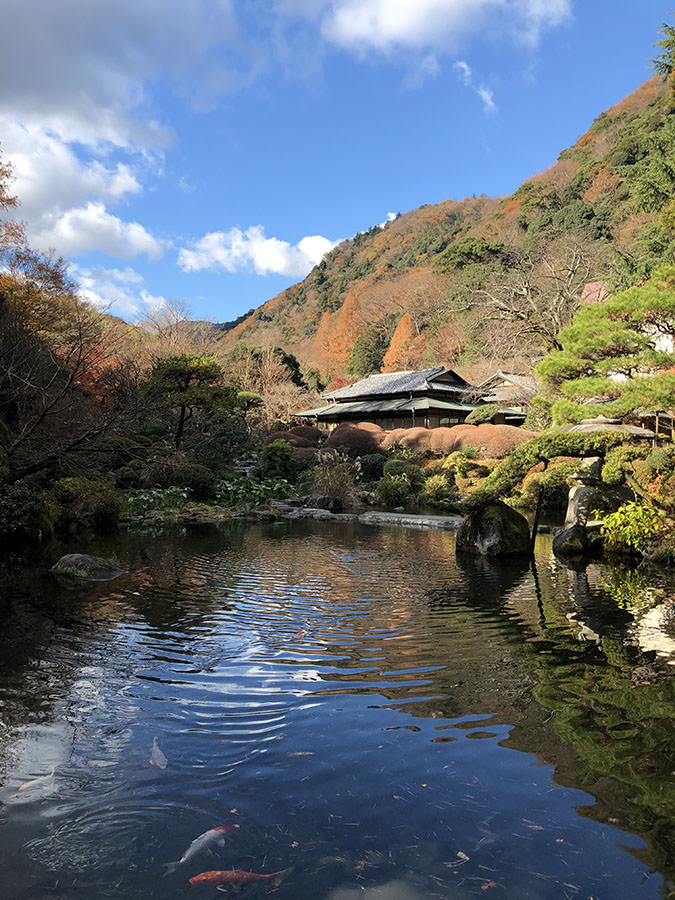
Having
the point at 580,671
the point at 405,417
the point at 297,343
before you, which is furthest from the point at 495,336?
the point at 297,343

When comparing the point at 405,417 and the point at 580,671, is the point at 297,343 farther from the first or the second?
the point at 580,671

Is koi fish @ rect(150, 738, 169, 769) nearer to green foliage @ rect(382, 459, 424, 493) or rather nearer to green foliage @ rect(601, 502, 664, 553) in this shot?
green foliage @ rect(601, 502, 664, 553)

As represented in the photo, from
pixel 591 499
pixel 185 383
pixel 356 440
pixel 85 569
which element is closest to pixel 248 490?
pixel 185 383

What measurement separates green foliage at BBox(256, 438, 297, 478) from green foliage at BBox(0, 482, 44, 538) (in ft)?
47.9

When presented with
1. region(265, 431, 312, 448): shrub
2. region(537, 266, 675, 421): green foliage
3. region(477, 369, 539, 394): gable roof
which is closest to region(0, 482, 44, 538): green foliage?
region(537, 266, 675, 421): green foliage

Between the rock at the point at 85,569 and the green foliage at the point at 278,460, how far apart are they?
17.6 metres

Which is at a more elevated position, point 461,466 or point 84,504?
point 461,466

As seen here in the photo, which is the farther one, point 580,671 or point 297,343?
point 297,343

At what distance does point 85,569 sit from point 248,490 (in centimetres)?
1329

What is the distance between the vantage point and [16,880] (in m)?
2.58

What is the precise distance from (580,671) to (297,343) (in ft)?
245

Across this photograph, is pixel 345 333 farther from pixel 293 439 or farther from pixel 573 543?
pixel 573 543

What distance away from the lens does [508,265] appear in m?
48.6

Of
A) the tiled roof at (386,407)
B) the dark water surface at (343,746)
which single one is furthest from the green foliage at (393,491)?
the dark water surface at (343,746)
